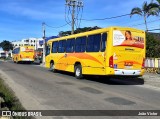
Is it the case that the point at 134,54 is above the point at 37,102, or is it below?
above

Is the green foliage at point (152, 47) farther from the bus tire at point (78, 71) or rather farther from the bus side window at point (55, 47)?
the bus tire at point (78, 71)

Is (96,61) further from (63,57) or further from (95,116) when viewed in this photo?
(95,116)

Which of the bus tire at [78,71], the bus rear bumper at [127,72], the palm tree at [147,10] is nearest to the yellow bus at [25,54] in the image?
the palm tree at [147,10]

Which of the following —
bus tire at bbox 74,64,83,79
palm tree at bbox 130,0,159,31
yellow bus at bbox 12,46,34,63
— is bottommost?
bus tire at bbox 74,64,83,79

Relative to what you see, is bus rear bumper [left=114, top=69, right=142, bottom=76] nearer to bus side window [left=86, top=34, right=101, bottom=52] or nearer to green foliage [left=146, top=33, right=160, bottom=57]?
bus side window [left=86, top=34, right=101, bottom=52]

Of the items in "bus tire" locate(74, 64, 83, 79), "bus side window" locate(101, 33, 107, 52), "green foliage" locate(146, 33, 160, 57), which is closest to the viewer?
"bus side window" locate(101, 33, 107, 52)

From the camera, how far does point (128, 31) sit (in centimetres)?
1770

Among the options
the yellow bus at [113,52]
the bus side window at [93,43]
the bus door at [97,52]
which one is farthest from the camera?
the bus side window at [93,43]

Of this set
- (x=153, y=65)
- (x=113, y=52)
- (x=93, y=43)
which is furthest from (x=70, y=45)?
(x=153, y=65)

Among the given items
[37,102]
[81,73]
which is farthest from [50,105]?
[81,73]

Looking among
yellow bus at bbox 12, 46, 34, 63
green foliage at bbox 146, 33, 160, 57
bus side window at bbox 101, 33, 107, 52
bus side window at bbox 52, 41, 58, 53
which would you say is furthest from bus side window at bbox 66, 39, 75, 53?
yellow bus at bbox 12, 46, 34, 63

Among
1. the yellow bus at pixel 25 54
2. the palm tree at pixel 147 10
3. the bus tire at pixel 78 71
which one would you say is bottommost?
the bus tire at pixel 78 71

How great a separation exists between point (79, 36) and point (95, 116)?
41.4ft

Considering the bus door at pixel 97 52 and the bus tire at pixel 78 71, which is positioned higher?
the bus door at pixel 97 52
